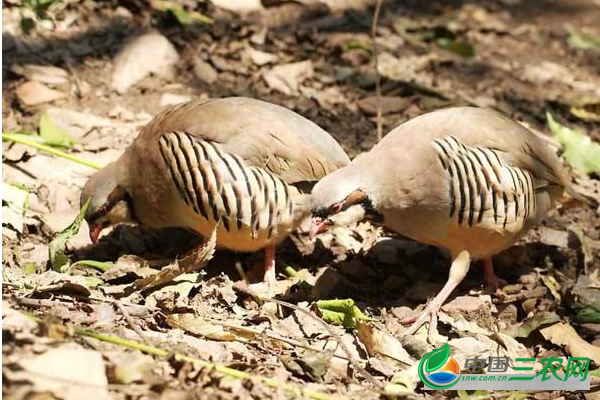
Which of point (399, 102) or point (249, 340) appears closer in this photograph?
point (249, 340)

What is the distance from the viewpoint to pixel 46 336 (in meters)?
3.38

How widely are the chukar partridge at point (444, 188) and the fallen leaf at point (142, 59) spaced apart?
2.35 metres

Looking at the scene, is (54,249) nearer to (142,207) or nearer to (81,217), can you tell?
(81,217)

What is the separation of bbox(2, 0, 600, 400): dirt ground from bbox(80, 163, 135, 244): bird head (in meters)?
0.20

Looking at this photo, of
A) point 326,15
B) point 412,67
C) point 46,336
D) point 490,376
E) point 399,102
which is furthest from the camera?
point 326,15

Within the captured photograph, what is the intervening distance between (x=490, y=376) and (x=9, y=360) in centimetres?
217

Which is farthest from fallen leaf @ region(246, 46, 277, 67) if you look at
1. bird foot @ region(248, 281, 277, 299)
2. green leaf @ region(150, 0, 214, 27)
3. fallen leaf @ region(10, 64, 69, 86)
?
bird foot @ region(248, 281, 277, 299)

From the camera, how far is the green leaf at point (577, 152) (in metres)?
6.23

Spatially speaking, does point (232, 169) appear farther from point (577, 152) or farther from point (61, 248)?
Answer: point (577, 152)

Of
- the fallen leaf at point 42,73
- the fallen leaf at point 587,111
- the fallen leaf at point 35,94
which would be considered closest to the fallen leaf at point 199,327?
the fallen leaf at point 35,94

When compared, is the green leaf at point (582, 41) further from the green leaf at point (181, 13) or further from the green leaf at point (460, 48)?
the green leaf at point (181, 13)

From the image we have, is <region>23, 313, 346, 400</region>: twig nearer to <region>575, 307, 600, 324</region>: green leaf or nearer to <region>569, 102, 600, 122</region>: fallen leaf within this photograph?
<region>575, 307, 600, 324</region>: green leaf

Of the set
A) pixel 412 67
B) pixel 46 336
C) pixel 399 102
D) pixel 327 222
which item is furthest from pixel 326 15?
pixel 46 336

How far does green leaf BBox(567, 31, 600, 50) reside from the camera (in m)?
8.39
